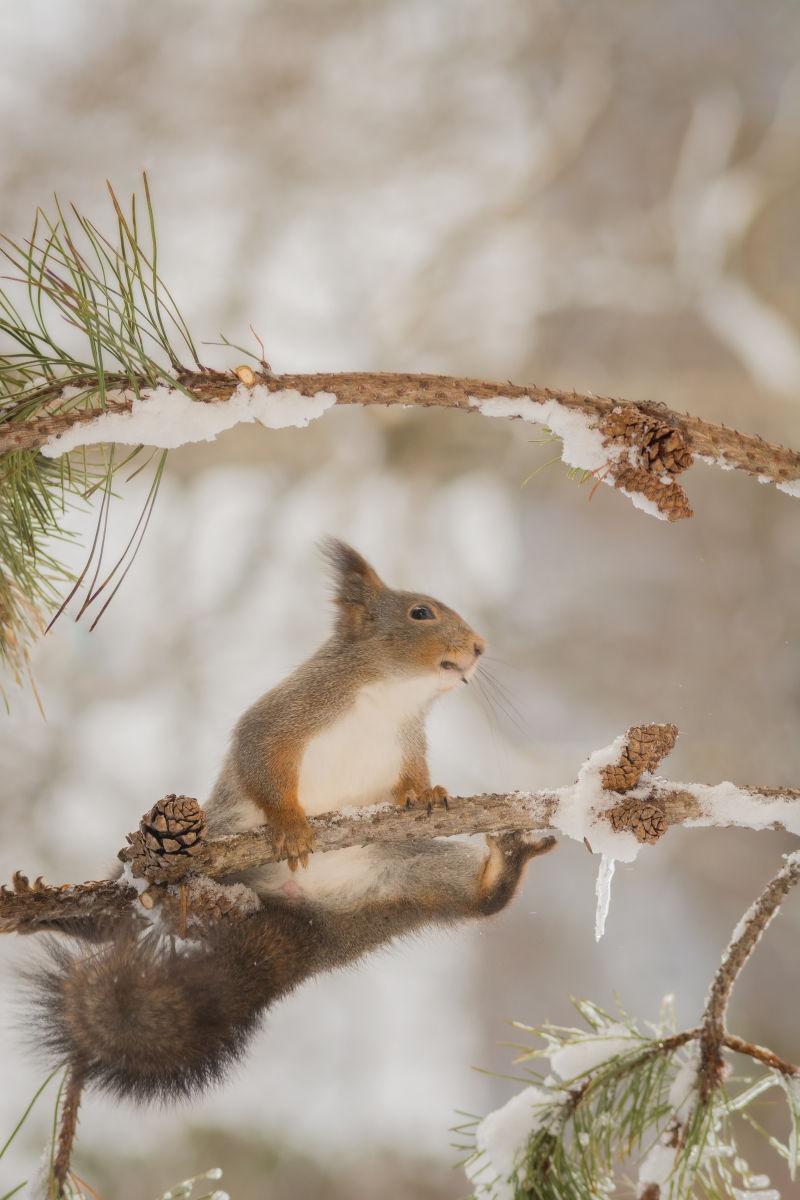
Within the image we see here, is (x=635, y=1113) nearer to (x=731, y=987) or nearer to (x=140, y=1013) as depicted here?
(x=731, y=987)

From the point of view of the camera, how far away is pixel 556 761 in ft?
7.82

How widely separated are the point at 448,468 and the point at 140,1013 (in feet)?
5.78

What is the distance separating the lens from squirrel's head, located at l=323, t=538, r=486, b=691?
4.73 ft

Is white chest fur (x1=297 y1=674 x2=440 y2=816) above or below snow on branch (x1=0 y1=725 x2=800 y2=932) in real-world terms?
above

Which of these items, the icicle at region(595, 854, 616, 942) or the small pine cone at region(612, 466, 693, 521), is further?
the icicle at region(595, 854, 616, 942)

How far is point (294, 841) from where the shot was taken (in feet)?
3.95

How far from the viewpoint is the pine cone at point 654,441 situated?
940mm

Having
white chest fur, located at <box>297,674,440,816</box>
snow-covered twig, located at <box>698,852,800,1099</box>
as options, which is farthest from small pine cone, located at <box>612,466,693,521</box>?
white chest fur, located at <box>297,674,440,816</box>

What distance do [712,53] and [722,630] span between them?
139 centimetres

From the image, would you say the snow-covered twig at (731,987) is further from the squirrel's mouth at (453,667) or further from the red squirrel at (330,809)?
the squirrel's mouth at (453,667)

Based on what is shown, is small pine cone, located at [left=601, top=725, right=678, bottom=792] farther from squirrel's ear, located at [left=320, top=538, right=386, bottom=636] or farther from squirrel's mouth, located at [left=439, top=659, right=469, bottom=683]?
squirrel's ear, located at [left=320, top=538, right=386, bottom=636]

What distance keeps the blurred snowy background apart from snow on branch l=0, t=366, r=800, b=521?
49.6 inches

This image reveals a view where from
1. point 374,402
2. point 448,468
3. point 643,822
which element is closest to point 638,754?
point 643,822

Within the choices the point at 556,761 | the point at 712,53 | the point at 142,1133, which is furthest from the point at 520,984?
the point at 712,53
